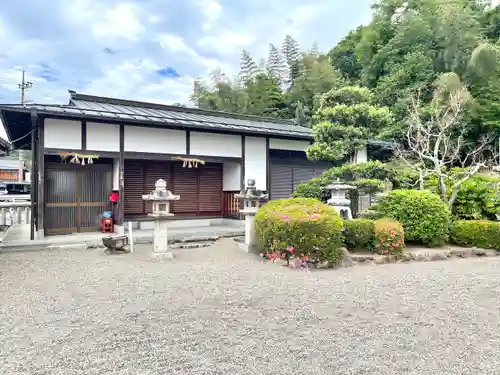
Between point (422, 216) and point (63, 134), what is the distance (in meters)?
8.52

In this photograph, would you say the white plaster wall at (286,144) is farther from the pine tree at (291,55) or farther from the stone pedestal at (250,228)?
the pine tree at (291,55)

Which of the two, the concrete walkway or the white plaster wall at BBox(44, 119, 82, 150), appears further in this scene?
the white plaster wall at BBox(44, 119, 82, 150)

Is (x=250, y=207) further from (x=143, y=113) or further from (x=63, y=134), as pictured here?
(x=63, y=134)

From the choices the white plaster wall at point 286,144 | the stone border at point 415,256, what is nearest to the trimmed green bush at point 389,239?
the stone border at point 415,256

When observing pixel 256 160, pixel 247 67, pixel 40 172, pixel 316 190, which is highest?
Result: pixel 247 67

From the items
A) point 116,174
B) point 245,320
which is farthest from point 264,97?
point 245,320

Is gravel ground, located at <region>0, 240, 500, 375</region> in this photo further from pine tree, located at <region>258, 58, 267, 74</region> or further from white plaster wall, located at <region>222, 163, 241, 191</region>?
pine tree, located at <region>258, 58, 267, 74</region>

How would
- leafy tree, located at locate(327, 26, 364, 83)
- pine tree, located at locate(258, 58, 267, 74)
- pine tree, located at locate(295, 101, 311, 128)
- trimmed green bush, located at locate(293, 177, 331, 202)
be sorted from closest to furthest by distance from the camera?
trimmed green bush, located at locate(293, 177, 331, 202)
pine tree, located at locate(295, 101, 311, 128)
leafy tree, located at locate(327, 26, 364, 83)
pine tree, located at locate(258, 58, 267, 74)

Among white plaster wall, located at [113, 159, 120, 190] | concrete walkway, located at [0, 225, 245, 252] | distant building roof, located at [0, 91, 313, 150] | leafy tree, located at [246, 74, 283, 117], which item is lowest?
concrete walkway, located at [0, 225, 245, 252]

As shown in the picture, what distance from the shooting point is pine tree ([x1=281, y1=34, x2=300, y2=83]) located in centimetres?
2693

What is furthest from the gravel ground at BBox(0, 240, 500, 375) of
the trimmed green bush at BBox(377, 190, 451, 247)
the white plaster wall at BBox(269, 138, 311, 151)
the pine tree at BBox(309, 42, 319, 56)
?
the pine tree at BBox(309, 42, 319, 56)

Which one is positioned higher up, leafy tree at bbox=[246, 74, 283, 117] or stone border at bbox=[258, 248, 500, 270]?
leafy tree at bbox=[246, 74, 283, 117]

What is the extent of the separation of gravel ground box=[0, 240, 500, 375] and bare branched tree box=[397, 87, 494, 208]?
3.08 metres

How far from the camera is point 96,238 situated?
8656mm
